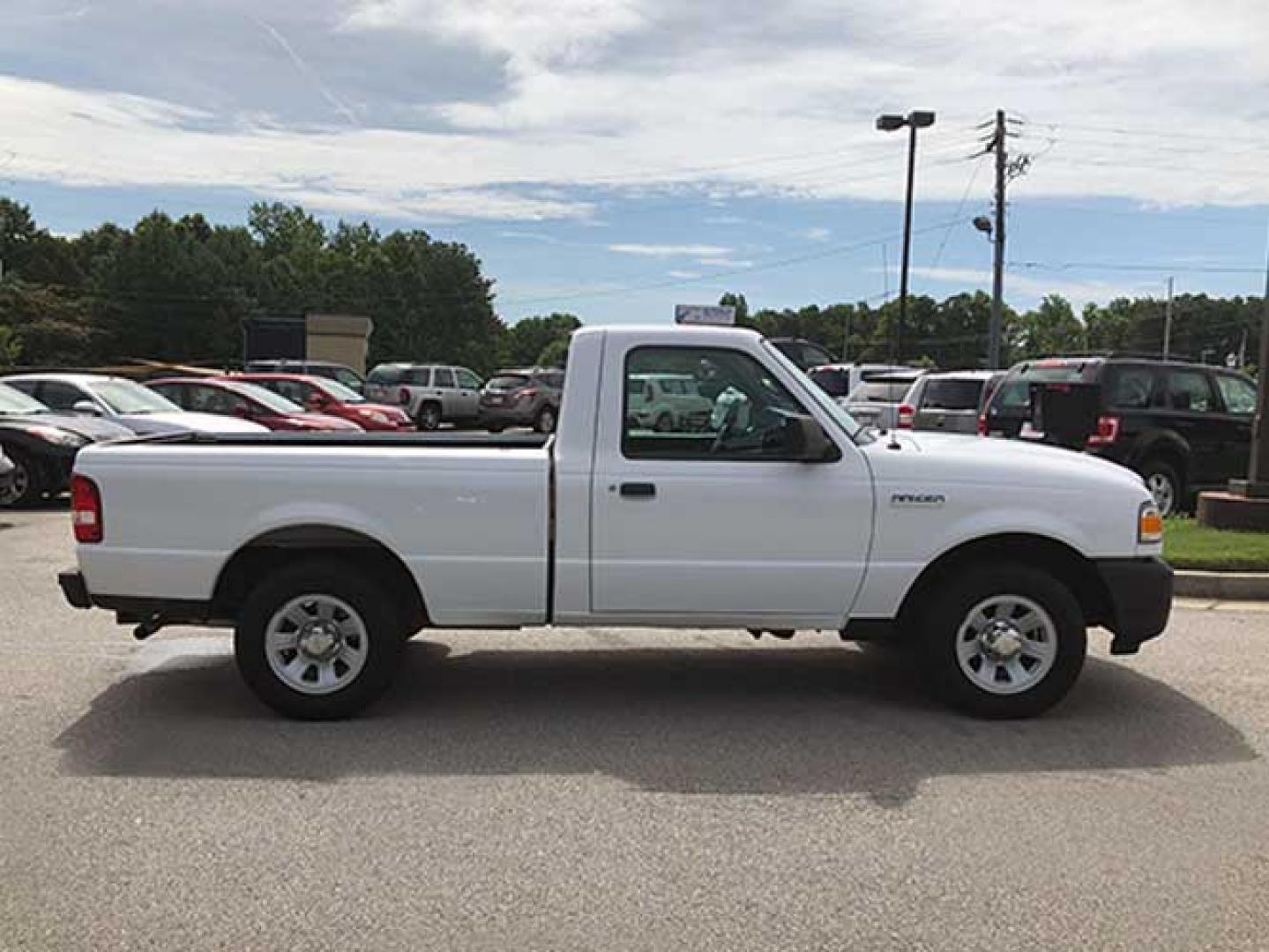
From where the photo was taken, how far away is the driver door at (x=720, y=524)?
5.45m

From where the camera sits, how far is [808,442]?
5406 millimetres

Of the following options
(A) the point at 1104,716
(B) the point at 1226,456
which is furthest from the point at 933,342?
(A) the point at 1104,716

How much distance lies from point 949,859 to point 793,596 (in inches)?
66.9

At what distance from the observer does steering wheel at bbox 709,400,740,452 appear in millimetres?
5574

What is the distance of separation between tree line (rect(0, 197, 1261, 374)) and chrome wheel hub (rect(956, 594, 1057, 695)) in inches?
1352

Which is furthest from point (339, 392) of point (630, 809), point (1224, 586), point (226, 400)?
point (630, 809)

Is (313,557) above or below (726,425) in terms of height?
below

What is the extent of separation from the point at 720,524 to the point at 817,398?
81 centimetres

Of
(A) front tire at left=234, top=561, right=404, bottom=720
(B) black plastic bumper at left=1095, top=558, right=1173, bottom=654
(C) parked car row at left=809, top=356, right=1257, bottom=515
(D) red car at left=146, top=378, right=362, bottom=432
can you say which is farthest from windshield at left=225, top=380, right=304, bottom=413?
(B) black plastic bumper at left=1095, top=558, right=1173, bottom=654

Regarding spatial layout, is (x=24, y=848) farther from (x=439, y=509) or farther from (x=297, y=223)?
(x=297, y=223)

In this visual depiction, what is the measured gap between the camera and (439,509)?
5.43m

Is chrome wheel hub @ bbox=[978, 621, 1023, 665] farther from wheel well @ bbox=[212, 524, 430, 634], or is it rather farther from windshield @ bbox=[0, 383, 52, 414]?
windshield @ bbox=[0, 383, 52, 414]

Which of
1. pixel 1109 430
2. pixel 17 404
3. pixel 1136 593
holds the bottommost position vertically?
pixel 1136 593

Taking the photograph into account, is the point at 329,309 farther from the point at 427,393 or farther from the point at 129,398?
the point at 129,398
